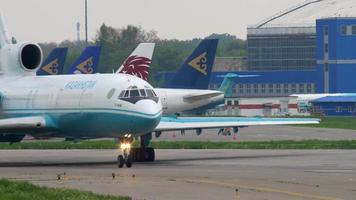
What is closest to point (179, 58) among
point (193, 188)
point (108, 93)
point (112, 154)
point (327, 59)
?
point (327, 59)

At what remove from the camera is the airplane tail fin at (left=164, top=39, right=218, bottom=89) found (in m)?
70.3

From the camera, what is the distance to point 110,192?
3011 cm

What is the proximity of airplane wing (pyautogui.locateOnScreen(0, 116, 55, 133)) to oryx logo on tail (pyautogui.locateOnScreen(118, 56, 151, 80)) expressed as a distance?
62.6ft

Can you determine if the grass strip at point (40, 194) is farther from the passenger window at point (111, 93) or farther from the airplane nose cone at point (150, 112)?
the passenger window at point (111, 93)

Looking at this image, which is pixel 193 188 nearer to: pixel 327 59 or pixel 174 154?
pixel 174 154

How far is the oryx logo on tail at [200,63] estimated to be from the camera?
70.2 metres

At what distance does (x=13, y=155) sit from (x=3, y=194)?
1176 inches

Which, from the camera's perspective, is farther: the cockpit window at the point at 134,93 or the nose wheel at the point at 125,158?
the cockpit window at the point at 134,93

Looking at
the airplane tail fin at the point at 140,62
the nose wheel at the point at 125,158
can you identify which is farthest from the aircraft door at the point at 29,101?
the airplane tail fin at the point at 140,62

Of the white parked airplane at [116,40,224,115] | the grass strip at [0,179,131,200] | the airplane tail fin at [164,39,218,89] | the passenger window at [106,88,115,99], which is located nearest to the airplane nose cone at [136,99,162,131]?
the passenger window at [106,88,115,99]

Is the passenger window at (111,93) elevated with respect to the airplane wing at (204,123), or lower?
elevated

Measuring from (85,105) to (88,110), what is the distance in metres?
0.31

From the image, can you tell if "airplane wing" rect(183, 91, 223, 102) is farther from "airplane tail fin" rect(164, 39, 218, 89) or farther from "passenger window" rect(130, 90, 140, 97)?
"passenger window" rect(130, 90, 140, 97)

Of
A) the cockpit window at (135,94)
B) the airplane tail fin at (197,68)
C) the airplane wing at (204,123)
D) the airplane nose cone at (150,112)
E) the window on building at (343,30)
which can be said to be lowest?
the airplane wing at (204,123)
